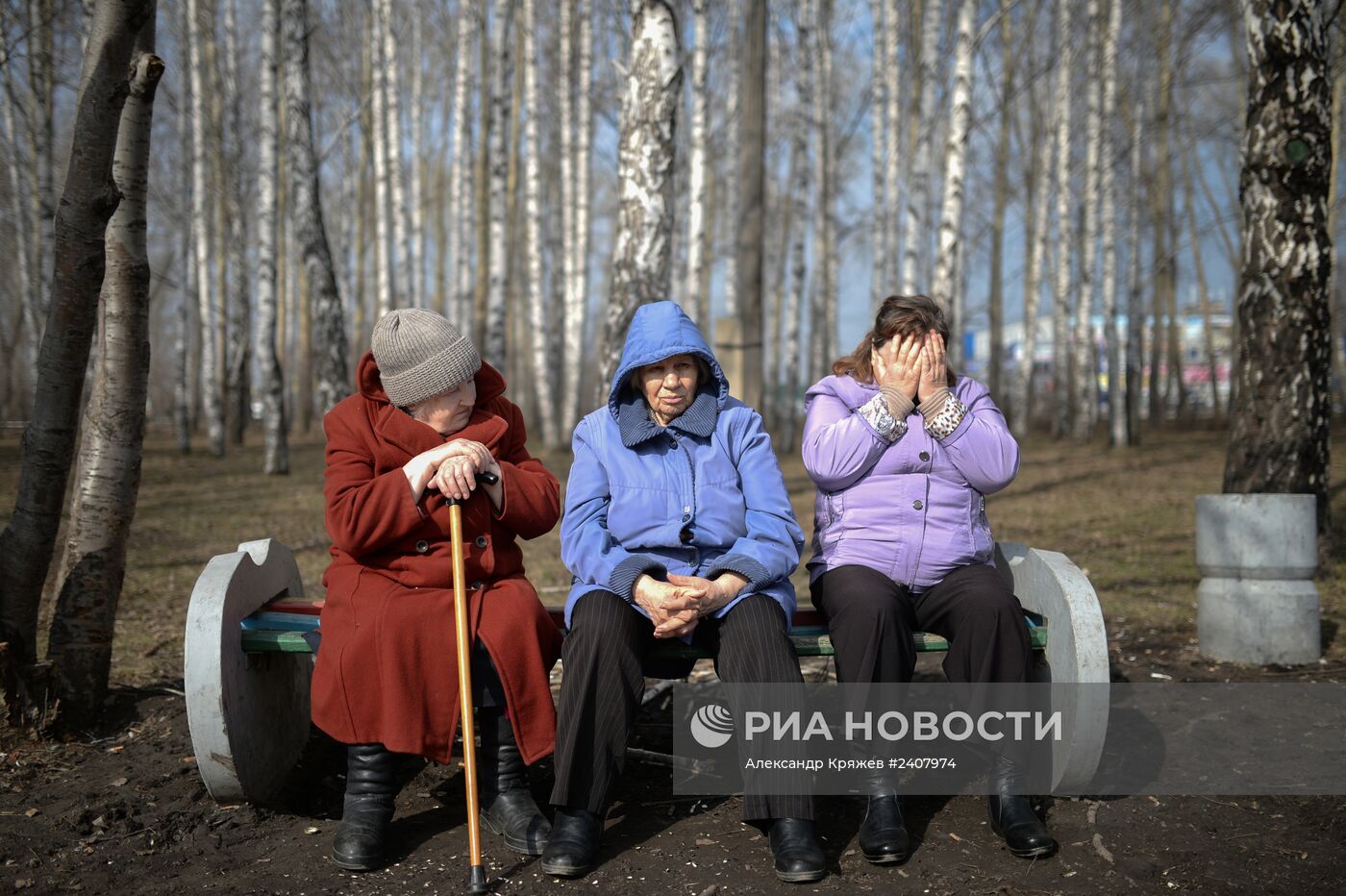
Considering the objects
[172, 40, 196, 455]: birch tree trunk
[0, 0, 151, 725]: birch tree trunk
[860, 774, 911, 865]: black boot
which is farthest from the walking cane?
[172, 40, 196, 455]: birch tree trunk

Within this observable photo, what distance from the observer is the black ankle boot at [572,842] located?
2752 mm

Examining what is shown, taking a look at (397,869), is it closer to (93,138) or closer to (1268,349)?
(93,138)

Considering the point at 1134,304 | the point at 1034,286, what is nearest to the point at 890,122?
the point at 1134,304

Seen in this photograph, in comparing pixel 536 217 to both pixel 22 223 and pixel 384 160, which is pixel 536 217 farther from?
pixel 22 223

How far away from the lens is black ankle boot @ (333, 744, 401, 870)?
2.83m

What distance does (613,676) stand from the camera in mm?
2932

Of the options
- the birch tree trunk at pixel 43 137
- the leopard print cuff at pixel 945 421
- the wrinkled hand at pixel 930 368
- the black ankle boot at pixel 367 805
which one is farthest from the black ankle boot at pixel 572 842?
the birch tree trunk at pixel 43 137

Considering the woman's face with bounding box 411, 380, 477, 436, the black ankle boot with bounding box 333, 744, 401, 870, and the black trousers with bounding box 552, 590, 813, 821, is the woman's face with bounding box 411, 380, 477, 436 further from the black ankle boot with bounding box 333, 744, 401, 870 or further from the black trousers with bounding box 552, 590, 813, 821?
the black ankle boot with bounding box 333, 744, 401, 870

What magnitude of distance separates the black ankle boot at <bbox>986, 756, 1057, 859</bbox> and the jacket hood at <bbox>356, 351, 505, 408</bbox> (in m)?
1.83

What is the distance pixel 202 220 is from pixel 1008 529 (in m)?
14.5

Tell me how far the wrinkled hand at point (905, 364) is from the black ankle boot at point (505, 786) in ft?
5.31

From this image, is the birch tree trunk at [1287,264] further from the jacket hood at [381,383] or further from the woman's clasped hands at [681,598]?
the jacket hood at [381,383]

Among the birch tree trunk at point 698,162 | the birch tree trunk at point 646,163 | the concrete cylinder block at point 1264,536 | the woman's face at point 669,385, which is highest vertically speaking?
the birch tree trunk at point 698,162

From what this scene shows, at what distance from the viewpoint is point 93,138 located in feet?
11.4
